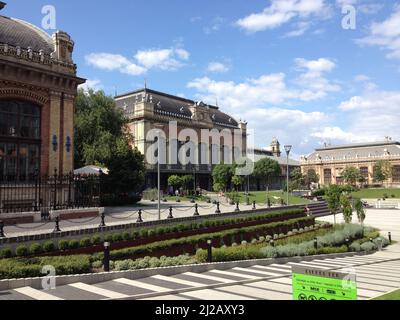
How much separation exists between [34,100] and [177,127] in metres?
46.6

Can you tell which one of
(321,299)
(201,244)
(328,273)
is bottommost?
(201,244)

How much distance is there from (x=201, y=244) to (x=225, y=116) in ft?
228

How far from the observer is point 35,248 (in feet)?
50.3

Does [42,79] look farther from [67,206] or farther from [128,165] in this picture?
[128,165]

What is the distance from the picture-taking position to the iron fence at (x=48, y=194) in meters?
24.2

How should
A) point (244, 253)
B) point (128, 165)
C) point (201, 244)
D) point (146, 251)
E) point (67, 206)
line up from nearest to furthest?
1. point (244, 253)
2. point (146, 251)
3. point (201, 244)
4. point (67, 206)
5. point (128, 165)

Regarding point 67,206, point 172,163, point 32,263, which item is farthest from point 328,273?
point 172,163

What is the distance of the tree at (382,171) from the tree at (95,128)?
247 ft

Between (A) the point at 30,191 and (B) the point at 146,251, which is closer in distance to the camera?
(B) the point at 146,251

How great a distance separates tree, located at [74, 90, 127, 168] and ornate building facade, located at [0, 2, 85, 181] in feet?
34.2

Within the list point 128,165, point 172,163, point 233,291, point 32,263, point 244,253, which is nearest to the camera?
point 233,291

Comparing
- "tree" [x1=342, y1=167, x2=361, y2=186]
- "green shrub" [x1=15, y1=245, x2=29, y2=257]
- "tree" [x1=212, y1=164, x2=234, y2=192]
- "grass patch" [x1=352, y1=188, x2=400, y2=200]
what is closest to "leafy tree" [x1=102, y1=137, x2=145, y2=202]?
"green shrub" [x1=15, y1=245, x2=29, y2=257]

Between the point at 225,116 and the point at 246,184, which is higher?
the point at 225,116

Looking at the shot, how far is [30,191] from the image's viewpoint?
2675 centimetres
